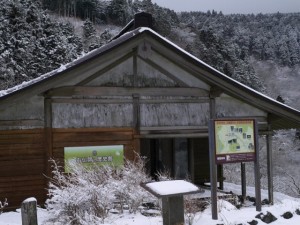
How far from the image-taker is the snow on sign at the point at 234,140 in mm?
8570

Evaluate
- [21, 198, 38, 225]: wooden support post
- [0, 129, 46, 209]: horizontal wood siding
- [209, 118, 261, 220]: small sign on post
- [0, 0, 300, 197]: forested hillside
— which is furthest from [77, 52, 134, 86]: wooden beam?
[0, 0, 300, 197]: forested hillside

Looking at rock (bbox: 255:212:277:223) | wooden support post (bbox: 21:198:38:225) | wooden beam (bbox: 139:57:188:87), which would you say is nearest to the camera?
wooden support post (bbox: 21:198:38:225)

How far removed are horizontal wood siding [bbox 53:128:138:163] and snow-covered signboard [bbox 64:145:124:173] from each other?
118mm

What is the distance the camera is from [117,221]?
7918 millimetres

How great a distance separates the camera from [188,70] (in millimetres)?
11836

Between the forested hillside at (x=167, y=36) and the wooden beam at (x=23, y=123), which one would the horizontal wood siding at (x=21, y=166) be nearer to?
the wooden beam at (x=23, y=123)

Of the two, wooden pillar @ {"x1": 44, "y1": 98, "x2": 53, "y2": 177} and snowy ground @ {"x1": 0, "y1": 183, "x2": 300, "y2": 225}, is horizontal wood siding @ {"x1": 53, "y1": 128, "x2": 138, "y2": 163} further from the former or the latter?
snowy ground @ {"x1": 0, "y1": 183, "x2": 300, "y2": 225}

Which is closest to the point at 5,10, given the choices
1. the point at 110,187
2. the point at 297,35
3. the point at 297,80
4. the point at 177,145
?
the point at 177,145

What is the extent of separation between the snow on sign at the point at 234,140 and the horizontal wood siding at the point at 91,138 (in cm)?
346

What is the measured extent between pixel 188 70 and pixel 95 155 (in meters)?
3.64

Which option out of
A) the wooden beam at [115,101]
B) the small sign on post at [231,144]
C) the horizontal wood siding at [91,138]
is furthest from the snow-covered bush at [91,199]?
the wooden beam at [115,101]

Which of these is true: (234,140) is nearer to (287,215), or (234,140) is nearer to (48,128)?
(287,215)

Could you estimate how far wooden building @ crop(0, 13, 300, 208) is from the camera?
10.3 m

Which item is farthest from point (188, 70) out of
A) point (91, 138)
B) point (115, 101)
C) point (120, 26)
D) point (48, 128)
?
point (120, 26)
